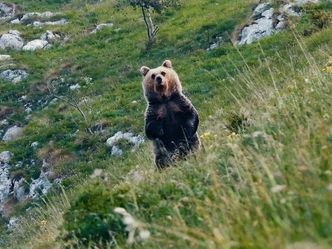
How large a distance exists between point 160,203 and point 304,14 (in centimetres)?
2081

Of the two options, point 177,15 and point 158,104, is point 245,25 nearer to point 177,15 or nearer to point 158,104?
point 177,15

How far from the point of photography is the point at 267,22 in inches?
1073

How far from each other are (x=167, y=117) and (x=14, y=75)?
2287 centimetres

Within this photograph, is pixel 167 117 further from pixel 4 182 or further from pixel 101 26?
pixel 101 26

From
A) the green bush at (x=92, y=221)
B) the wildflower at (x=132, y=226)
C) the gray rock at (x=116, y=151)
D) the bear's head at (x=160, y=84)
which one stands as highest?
the wildflower at (x=132, y=226)

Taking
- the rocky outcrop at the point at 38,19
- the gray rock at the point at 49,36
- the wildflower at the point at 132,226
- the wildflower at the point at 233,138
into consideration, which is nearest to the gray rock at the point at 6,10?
the rocky outcrop at the point at 38,19

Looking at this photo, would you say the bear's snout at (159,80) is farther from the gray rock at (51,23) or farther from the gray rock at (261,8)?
the gray rock at (51,23)

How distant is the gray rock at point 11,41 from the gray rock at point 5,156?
1442 centimetres

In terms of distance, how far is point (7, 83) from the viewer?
3175cm

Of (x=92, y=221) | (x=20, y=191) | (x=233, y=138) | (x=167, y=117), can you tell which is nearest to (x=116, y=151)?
(x=20, y=191)

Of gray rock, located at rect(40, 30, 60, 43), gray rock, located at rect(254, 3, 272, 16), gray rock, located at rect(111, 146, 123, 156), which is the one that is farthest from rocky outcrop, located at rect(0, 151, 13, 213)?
gray rock, located at rect(40, 30, 60, 43)

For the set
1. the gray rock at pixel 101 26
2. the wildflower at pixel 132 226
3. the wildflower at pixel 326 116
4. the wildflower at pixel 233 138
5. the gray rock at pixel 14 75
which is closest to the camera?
the wildflower at pixel 132 226

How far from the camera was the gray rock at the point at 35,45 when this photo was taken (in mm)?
37219

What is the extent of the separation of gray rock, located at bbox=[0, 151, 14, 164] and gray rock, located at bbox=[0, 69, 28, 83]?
26.5 feet
